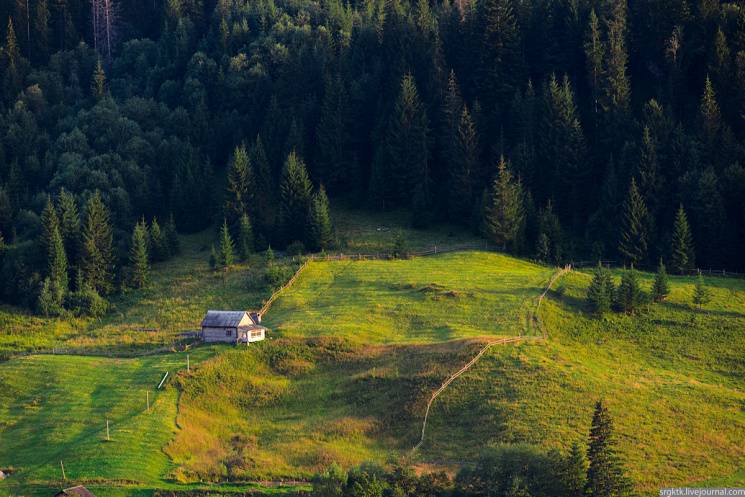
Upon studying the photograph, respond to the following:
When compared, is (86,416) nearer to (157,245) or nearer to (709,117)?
(157,245)

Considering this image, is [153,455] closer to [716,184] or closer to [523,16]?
[716,184]

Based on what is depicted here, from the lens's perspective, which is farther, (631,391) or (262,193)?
(262,193)

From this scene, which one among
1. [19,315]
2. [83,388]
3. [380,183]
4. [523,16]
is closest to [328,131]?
[380,183]

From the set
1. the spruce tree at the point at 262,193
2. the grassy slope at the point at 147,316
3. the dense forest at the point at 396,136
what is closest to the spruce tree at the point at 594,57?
the dense forest at the point at 396,136

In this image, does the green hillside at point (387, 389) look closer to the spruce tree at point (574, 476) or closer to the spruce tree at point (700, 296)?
the spruce tree at point (700, 296)

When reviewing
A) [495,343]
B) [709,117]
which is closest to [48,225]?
[495,343]

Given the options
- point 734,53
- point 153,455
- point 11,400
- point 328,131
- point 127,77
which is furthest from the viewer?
point 127,77

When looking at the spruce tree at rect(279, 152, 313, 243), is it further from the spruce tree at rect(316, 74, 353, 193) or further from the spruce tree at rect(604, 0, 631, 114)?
the spruce tree at rect(604, 0, 631, 114)
